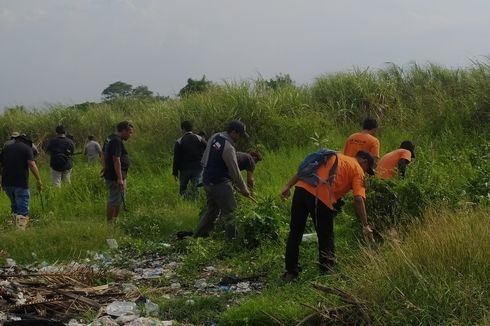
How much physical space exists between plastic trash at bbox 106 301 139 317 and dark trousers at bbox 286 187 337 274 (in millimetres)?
1755

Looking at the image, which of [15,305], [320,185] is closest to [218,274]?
[320,185]

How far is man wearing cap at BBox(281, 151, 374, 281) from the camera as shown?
6.53m

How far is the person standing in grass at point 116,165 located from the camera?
10180 mm

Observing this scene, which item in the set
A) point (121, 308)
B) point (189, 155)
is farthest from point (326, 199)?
point (189, 155)

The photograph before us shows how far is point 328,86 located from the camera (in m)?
17.0

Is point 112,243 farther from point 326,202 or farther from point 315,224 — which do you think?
point 326,202

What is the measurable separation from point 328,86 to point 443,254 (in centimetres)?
1201

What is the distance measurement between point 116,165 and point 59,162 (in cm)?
467

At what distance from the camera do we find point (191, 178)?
11.9 meters

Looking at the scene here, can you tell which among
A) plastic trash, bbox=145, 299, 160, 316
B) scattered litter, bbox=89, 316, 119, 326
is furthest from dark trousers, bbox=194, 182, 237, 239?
scattered litter, bbox=89, 316, 119, 326

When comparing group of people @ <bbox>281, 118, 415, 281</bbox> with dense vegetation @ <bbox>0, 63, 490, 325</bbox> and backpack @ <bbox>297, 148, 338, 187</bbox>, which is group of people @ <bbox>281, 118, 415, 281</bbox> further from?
dense vegetation @ <bbox>0, 63, 490, 325</bbox>

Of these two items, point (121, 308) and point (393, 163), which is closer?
point (121, 308)

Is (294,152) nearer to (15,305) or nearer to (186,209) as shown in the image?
(186,209)

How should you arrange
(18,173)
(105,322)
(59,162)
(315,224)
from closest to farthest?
1. (105,322)
2. (315,224)
3. (18,173)
4. (59,162)
